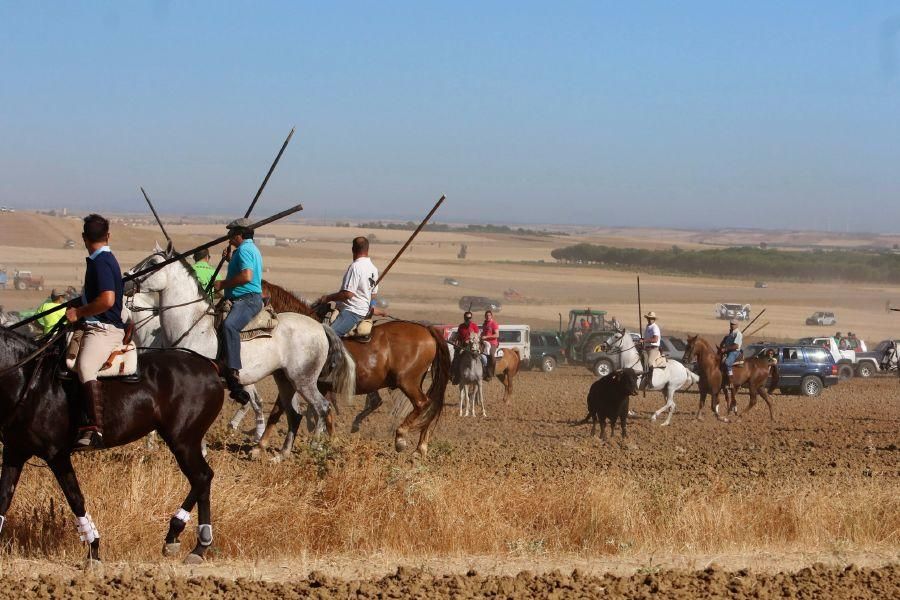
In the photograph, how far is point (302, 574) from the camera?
26.4 ft

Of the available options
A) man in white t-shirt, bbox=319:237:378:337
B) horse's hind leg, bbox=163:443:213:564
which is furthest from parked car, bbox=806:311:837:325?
horse's hind leg, bbox=163:443:213:564

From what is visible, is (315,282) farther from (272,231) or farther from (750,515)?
(272,231)

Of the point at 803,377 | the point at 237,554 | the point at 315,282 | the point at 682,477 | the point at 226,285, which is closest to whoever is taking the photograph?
the point at 237,554

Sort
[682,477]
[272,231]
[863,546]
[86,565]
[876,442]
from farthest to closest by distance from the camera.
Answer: [272,231], [876,442], [682,477], [863,546], [86,565]

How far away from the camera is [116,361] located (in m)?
8.08

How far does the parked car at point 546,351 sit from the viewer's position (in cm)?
4150

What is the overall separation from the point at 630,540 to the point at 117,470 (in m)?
4.08

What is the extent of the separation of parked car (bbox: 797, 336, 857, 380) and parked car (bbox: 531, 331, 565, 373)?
8.26m

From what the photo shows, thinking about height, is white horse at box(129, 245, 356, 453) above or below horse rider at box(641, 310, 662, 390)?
above

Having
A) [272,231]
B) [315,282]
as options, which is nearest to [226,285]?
[315,282]

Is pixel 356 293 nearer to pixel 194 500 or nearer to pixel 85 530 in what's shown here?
pixel 194 500

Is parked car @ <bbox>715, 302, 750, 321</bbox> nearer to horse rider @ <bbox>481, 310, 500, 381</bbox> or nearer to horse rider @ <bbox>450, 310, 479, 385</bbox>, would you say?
horse rider @ <bbox>481, 310, 500, 381</bbox>

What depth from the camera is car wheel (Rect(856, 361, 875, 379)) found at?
4275 centimetres

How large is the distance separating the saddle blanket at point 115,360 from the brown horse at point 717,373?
1830cm
